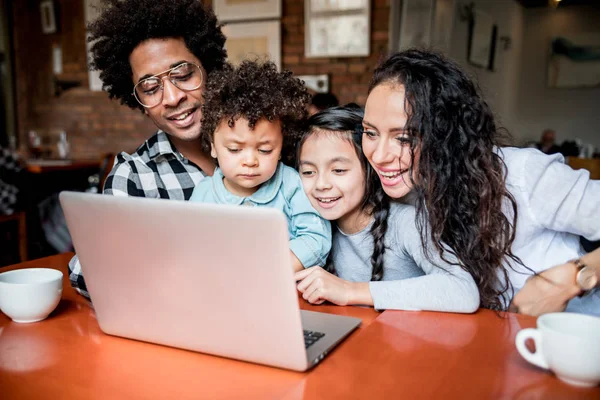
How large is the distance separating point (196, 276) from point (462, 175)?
647 millimetres

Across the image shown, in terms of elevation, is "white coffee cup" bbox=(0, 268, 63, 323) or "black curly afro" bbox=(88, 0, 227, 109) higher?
"black curly afro" bbox=(88, 0, 227, 109)

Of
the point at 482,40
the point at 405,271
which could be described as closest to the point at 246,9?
the point at 482,40

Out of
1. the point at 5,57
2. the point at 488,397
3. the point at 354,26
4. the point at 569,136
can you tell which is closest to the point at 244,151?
the point at 488,397

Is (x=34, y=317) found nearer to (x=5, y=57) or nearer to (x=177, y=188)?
(x=177, y=188)

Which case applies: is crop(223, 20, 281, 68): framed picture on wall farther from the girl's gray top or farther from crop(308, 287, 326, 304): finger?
crop(308, 287, 326, 304): finger

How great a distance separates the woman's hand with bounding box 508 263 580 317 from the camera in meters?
1.14

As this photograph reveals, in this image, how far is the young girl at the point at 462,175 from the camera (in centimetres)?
111

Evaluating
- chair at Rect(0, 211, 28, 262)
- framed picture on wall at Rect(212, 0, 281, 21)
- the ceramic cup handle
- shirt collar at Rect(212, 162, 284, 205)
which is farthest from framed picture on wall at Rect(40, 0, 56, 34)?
the ceramic cup handle

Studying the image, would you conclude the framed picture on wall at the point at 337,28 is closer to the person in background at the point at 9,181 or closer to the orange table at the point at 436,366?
the person in background at the point at 9,181

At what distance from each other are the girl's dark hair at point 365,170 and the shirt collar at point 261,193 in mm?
116

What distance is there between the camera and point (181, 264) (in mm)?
759

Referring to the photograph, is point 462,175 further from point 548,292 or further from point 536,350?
point 536,350

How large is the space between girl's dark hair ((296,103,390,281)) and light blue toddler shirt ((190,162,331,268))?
0.11 meters

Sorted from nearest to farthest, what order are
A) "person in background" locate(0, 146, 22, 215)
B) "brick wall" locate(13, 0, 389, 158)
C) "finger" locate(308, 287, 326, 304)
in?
"finger" locate(308, 287, 326, 304) < "person in background" locate(0, 146, 22, 215) < "brick wall" locate(13, 0, 389, 158)
